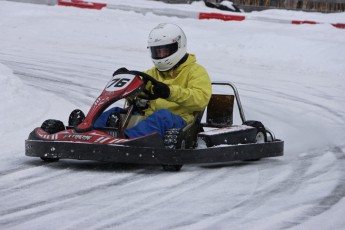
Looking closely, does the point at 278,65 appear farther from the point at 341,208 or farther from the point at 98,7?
the point at 341,208

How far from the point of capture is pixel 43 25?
1758cm

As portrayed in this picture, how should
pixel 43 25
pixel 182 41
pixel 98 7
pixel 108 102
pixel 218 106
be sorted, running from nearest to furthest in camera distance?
pixel 108 102
pixel 182 41
pixel 218 106
pixel 43 25
pixel 98 7

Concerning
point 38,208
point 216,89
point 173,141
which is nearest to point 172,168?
point 173,141

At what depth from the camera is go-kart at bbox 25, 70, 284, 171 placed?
6.38m

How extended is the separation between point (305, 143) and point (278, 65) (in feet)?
21.0

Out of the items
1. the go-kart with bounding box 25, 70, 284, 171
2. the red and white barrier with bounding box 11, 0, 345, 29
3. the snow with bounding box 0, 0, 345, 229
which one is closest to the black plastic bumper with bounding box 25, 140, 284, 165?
the go-kart with bounding box 25, 70, 284, 171

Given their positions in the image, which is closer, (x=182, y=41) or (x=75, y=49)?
(x=182, y=41)

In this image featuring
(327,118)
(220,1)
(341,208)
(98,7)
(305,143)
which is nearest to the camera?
(341,208)

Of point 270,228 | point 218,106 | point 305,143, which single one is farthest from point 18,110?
point 270,228

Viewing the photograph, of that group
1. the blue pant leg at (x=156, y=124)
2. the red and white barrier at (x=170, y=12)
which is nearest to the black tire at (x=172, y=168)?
the blue pant leg at (x=156, y=124)

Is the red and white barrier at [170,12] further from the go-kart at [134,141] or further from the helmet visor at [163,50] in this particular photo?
the helmet visor at [163,50]

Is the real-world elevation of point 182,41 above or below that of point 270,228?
above

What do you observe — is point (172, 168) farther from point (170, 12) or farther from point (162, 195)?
point (170, 12)

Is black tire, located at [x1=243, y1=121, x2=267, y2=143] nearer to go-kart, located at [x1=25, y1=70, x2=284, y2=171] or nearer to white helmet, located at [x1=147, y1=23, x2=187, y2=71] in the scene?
go-kart, located at [x1=25, y1=70, x2=284, y2=171]
